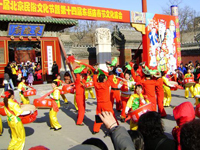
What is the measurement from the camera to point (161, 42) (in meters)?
14.5

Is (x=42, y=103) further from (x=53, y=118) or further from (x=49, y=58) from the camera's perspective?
(x=49, y=58)

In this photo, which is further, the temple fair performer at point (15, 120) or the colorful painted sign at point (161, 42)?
the colorful painted sign at point (161, 42)

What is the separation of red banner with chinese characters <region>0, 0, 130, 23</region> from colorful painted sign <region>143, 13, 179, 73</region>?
201 centimetres

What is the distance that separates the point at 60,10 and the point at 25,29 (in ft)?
11.1

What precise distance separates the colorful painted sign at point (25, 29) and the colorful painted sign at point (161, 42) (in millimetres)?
6344

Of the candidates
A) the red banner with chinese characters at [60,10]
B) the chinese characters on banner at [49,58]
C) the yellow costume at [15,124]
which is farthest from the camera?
the chinese characters on banner at [49,58]

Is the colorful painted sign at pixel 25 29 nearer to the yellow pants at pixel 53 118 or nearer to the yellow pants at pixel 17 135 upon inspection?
the yellow pants at pixel 53 118

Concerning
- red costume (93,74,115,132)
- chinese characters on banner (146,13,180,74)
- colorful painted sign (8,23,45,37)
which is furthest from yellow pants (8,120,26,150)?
chinese characters on banner (146,13,180,74)

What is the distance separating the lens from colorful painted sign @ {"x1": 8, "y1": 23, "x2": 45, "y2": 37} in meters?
12.4

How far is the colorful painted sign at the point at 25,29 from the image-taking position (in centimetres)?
1239

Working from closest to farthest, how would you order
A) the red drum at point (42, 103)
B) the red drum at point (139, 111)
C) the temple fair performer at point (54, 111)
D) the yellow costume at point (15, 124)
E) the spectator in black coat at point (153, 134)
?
the spectator in black coat at point (153, 134)
the red drum at point (139, 111)
the yellow costume at point (15, 124)
the red drum at point (42, 103)
the temple fair performer at point (54, 111)

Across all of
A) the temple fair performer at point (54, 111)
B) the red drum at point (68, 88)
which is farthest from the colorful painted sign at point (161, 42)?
the temple fair performer at point (54, 111)

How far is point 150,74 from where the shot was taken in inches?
241

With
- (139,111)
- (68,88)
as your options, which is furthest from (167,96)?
(139,111)
